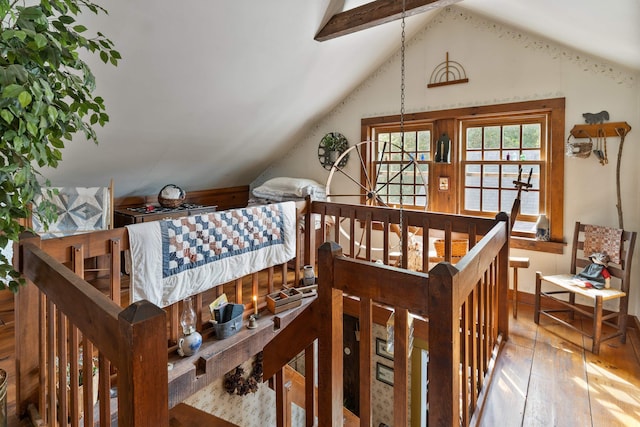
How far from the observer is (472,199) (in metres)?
4.07

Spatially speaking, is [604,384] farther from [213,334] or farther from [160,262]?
[160,262]

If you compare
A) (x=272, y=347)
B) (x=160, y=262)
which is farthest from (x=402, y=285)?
(x=160, y=262)

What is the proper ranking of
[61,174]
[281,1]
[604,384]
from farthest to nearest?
[61,174] < [281,1] < [604,384]

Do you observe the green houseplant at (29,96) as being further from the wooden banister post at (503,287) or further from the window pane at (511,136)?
the window pane at (511,136)

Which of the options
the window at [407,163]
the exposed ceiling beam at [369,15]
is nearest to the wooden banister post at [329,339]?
the exposed ceiling beam at [369,15]

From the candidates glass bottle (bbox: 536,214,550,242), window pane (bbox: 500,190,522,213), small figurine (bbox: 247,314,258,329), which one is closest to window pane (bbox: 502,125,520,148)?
window pane (bbox: 500,190,522,213)

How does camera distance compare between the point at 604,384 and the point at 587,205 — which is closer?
the point at 604,384

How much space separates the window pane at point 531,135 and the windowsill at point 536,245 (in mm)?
970

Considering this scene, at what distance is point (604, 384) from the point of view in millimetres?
2332

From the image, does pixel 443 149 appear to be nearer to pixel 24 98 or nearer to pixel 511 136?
pixel 511 136

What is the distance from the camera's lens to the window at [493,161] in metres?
3.52

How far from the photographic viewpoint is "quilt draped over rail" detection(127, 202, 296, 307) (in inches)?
89.7

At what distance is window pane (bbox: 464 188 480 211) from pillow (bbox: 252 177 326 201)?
172cm

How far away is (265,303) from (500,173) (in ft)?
9.26
